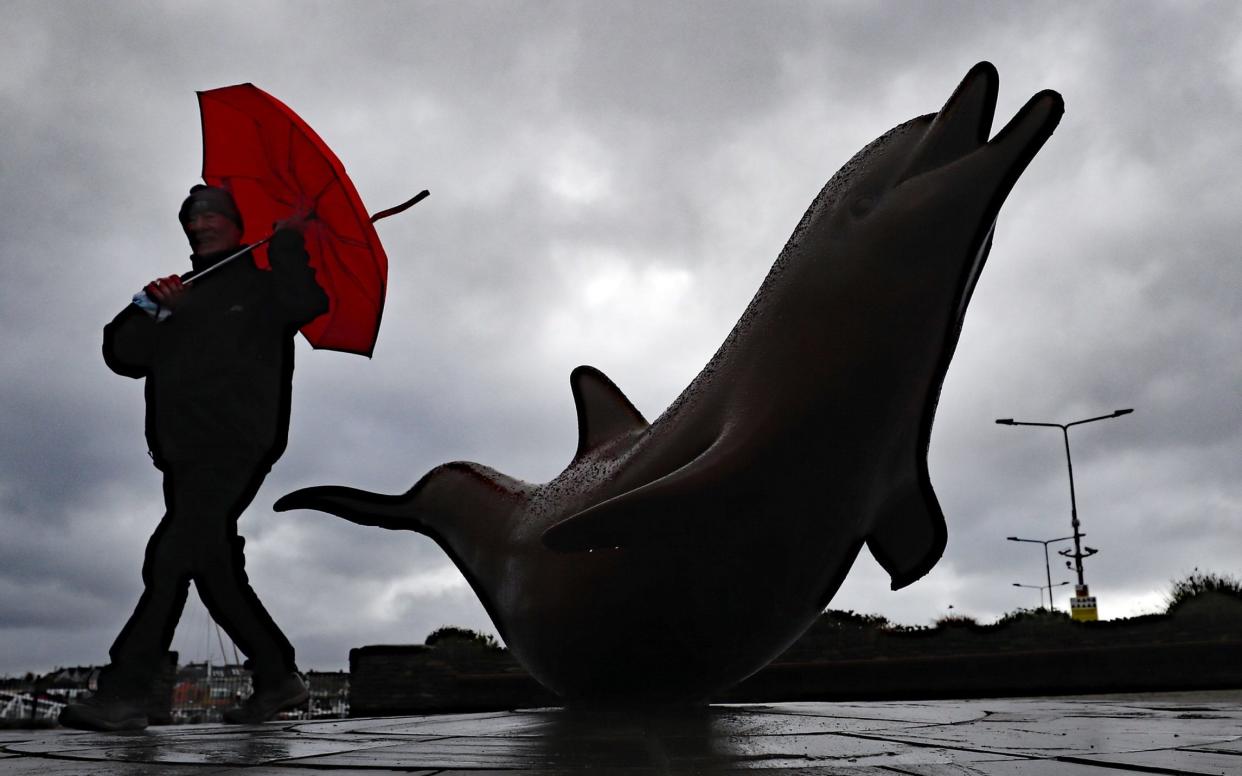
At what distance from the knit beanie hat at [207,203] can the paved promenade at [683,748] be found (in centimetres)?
268

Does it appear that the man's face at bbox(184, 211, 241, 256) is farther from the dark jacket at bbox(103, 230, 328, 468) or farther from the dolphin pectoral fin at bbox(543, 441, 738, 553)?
the dolphin pectoral fin at bbox(543, 441, 738, 553)

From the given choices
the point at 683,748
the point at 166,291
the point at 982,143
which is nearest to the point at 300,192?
the point at 166,291

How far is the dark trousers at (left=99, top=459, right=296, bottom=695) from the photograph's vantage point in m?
4.46

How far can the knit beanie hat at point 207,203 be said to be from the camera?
4949 millimetres

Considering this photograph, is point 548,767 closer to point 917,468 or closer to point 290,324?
point 917,468

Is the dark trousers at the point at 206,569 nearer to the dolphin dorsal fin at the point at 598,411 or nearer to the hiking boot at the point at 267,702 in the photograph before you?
the hiking boot at the point at 267,702

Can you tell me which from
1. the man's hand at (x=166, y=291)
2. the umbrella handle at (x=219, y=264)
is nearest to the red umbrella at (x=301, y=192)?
the umbrella handle at (x=219, y=264)

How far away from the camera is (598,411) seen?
4.80 metres

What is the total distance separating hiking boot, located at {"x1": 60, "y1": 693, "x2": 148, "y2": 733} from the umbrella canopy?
2.17 m

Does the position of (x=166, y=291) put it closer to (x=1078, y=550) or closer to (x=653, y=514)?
(x=653, y=514)

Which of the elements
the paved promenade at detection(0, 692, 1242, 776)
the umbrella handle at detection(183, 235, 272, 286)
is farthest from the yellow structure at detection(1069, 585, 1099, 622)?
the umbrella handle at detection(183, 235, 272, 286)

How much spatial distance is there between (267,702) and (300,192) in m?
2.82

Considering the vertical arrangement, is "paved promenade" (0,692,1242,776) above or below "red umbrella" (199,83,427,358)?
below

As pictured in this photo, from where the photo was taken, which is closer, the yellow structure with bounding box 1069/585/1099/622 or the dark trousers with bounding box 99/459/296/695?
the dark trousers with bounding box 99/459/296/695
